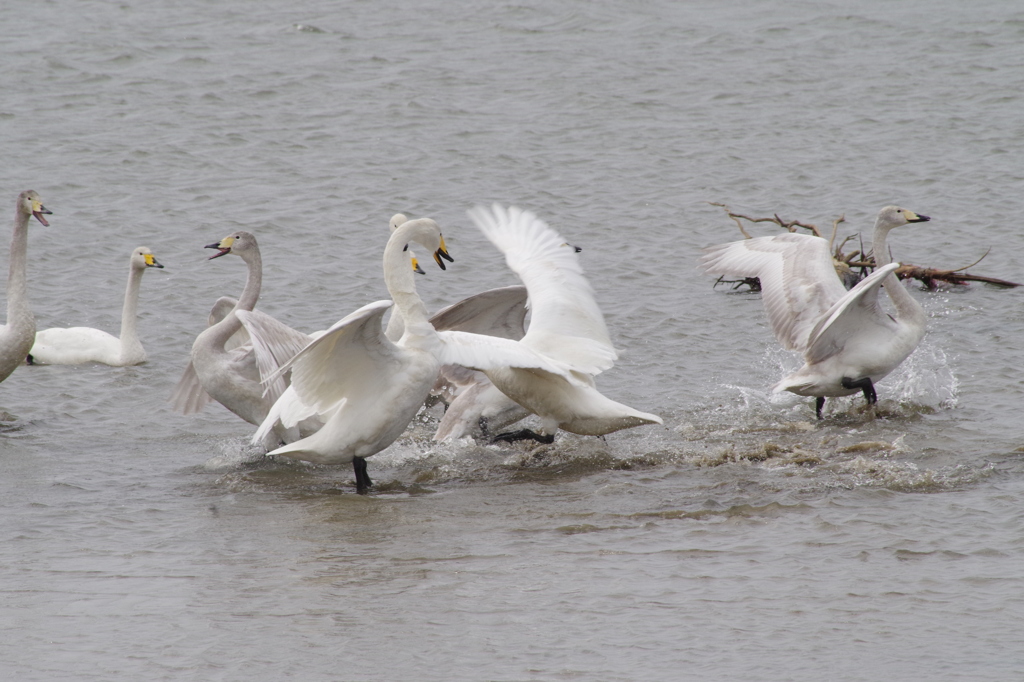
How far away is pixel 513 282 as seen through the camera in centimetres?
1134

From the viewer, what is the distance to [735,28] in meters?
19.2

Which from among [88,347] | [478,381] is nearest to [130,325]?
[88,347]

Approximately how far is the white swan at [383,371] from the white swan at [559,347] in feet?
1.41

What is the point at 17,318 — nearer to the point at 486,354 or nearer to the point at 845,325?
the point at 486,354

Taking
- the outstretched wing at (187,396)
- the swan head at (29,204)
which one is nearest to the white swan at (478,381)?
the outstretched wing at (187,396)

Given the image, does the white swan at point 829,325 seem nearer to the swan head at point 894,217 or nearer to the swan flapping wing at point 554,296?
the swan head at point 894,217

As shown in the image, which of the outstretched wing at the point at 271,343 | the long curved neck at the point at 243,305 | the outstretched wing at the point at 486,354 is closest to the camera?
the outstretched wing at the point at 486,354

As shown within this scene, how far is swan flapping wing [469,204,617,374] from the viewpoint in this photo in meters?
7.17

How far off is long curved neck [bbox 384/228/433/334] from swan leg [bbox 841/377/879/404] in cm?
293

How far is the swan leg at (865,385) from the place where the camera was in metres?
8.05

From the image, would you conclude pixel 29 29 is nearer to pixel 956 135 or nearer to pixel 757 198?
pixel 757 198

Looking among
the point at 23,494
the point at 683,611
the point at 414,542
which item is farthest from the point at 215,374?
the point at 683,611

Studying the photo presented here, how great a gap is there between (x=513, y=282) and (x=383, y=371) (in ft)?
16.6

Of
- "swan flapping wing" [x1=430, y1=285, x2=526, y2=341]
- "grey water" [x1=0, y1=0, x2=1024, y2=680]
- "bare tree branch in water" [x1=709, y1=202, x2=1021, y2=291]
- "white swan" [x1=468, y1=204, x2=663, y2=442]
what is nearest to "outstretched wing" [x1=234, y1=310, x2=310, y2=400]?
"grey water" [x1=0, y1=0, x2=1024, y2=680]
